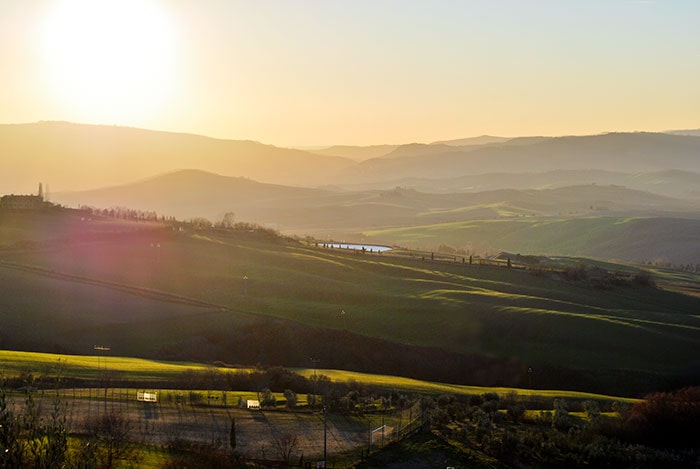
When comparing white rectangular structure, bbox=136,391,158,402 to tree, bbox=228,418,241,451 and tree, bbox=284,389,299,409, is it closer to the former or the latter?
tree, bbox=284,389,299,409

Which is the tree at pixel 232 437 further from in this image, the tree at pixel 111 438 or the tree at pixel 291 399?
the tree at pixel 291 399

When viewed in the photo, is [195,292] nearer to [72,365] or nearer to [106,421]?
[72,365]

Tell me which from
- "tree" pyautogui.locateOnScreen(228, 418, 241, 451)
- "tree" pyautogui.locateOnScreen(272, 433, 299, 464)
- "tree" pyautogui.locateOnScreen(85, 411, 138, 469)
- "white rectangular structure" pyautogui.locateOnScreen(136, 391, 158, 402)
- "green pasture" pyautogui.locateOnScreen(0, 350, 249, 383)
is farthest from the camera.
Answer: "green pasture" pyautogui.locateOnScreen(0, 350, 249, 383)

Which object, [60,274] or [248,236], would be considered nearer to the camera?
[60,274]

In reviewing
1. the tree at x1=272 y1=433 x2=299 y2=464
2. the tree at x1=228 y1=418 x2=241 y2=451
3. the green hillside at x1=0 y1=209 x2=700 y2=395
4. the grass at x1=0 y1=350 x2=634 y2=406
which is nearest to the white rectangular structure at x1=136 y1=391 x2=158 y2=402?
the grass at x1=0 y1=350 x2=634 y2=406

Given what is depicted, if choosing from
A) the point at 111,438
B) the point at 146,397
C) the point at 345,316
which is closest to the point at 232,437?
the point at 111,438

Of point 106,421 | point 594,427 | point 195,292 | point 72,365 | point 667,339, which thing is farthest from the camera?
point 195,292

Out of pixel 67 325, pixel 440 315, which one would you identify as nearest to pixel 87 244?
pixel 67 325

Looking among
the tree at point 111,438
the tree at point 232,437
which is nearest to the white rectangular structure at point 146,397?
the tree at point 111,438
